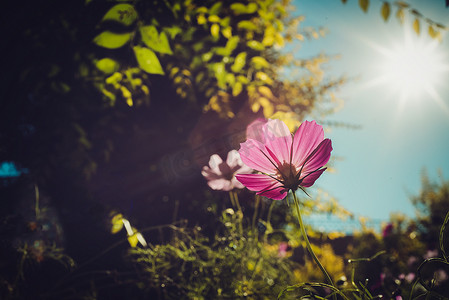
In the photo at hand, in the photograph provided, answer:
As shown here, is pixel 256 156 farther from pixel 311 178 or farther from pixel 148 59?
pixel 148 59

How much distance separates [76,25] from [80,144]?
63 cm

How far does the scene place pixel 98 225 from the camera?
1.04 m

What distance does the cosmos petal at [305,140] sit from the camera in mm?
297

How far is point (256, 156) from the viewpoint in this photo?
32 centimetres

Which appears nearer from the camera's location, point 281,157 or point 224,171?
point 281,157

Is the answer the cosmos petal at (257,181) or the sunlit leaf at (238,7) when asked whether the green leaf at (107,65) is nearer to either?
the sunlit leaf at (238,7)

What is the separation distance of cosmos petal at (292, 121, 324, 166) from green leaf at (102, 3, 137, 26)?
0.54m

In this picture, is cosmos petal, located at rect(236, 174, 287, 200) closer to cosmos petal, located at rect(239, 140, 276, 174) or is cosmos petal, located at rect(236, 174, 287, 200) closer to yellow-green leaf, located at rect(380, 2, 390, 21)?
cosmos petal, located at rect(239, 140, 276, 174)

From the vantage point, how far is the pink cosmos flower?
0.30 m

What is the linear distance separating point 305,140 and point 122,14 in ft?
1.87

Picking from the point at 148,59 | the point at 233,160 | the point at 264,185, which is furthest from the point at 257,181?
the point at 148,59

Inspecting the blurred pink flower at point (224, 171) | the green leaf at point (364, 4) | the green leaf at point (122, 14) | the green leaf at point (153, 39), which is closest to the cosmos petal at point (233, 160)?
the blurred pink flower at point (224, 171)

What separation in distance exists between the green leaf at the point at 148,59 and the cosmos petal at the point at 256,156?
0.42m

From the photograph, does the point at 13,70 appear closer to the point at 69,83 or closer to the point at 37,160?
the point at 69,83
